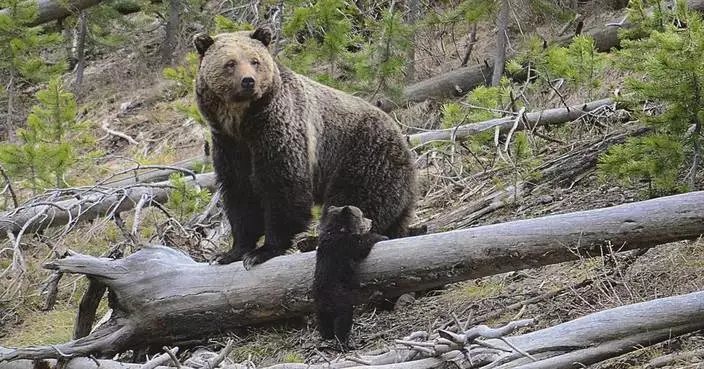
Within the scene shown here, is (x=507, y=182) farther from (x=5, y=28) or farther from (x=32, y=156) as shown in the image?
(x=5, y=28)

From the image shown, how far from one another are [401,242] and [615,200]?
7.31ft

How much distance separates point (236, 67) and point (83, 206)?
9.82 feet

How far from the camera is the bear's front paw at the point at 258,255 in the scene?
242 inches

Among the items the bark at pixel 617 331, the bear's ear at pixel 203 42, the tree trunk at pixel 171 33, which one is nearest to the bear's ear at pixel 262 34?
the bear's ear at pixel 203 42

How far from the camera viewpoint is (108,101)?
1576 centimetres

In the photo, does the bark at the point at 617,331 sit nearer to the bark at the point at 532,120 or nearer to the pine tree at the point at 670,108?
the pine tree at the point at 670,108

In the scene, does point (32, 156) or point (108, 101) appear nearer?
point (32, 156)

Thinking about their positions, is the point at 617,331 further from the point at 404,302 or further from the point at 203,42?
the point at 203,42

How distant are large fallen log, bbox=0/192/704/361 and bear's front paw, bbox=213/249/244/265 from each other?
5.2 inches

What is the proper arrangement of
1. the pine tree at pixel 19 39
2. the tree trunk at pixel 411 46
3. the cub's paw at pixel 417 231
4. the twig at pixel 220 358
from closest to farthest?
the twig at pixel 220 358 → the cub's paw at pixel 417 231 → the tree trunk at pixel 411 46 → the pine tree at pixel 19 39

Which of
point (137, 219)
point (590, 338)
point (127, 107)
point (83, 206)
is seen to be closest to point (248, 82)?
point (137, 219)

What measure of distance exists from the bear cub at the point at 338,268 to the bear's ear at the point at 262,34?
5.43ft

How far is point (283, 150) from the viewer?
6.35m

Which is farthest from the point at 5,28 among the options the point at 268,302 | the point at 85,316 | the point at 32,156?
the point at 268,302
